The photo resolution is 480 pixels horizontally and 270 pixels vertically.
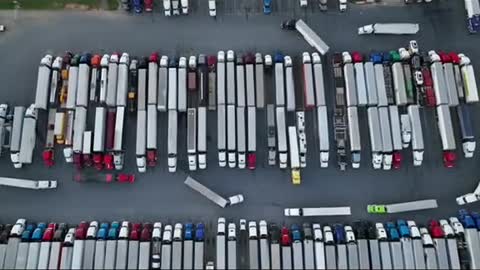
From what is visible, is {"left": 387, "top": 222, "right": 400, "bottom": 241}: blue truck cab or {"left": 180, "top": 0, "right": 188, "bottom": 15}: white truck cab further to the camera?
{"left": 180, "top": 0, "right": 188, "bottom": 15}: white truck cab

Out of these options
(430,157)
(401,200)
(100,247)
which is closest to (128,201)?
(100,247)

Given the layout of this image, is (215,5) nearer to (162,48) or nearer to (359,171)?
(162,48)

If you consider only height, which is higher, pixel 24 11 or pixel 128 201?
pixel 24 11

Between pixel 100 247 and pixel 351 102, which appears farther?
pixel 351 102

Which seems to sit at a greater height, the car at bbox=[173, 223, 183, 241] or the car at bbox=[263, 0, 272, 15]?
the car at bbox=[263, 0, 272, 15]

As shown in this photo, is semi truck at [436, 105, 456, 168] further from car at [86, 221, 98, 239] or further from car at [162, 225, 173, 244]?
car at [86, 221, 98, 239]

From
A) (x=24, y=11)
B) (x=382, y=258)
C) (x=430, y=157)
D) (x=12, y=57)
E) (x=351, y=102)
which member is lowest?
(x=382, y=258)

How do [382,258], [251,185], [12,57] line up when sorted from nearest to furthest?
[382,258] → [251,185] → [12,57]

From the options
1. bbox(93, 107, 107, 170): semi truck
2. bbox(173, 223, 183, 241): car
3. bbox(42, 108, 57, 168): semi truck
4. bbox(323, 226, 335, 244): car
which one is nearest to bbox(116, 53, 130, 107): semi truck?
bbox(93, 107, 107, 170): semi truck

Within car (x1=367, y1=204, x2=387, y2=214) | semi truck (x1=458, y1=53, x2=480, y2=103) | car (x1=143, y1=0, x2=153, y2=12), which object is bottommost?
car (x1=367, y1=204, x2=387, y2=214)
